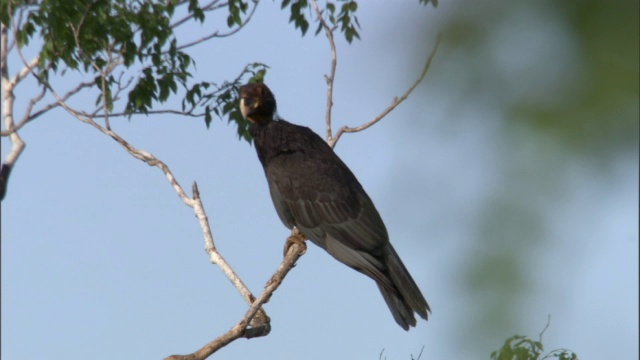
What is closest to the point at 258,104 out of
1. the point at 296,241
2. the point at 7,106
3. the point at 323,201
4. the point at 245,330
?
the point at 323,201

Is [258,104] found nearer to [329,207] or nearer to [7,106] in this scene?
[329,207]

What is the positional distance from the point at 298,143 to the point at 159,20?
2.90 metres

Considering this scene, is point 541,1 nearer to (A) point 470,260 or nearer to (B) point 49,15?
(A) point 470,260

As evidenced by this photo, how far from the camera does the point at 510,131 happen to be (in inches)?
33.7

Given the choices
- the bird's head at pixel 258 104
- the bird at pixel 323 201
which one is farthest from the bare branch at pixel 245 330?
the bird's head at pixel 258 104

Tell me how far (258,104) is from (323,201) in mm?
818

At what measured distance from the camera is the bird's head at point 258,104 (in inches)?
248

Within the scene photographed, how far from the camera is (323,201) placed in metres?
5.96

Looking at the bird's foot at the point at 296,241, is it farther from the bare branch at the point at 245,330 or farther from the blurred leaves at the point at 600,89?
the blurred leaves at the point at 600,89

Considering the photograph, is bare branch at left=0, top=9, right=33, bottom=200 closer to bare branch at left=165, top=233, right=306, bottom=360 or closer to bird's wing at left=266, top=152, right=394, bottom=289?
bird's wing at left=266, top=152, right=394, bottom=289

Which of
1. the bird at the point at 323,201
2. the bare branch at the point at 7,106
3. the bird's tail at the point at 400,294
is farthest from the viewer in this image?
the bare branch at the point at 7,106

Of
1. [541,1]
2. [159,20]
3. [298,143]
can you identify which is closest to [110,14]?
[159,20]

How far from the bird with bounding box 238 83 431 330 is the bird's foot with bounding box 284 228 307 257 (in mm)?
36

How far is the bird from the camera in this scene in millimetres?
5574
